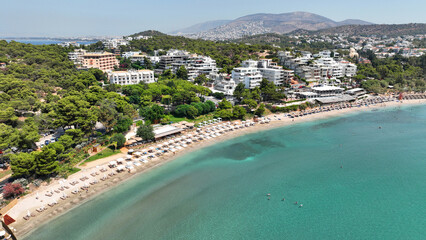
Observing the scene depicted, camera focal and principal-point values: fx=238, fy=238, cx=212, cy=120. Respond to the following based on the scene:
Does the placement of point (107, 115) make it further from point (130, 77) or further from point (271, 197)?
point (130, 77)

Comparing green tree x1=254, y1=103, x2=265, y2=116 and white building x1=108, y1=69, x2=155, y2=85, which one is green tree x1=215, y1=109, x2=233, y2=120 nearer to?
green tree x1=254, y1=103, x2=265, y2=116

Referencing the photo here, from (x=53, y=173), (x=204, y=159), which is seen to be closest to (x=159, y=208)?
(x=204, y=159)

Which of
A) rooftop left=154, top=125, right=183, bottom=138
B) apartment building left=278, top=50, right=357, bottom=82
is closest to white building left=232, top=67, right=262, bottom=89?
apartment building left=278, top=50, right=357, bottom=82

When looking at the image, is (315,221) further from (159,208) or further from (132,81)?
(132,81)

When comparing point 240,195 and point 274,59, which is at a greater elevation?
point 274,59

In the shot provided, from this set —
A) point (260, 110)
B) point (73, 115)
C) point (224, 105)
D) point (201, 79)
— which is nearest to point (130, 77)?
point (201, 79)

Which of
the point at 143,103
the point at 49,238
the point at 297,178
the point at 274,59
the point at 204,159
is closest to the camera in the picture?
the point at 49,238

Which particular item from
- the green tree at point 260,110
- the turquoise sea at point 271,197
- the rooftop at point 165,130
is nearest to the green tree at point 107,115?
the rooftop at point 165,130
